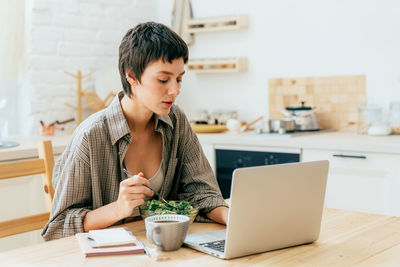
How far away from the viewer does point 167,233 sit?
1.25 m

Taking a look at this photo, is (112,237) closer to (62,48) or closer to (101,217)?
(101,217)

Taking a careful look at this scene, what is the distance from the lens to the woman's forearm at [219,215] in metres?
1.56

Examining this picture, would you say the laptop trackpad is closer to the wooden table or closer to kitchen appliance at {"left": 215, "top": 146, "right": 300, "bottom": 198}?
the wooden table

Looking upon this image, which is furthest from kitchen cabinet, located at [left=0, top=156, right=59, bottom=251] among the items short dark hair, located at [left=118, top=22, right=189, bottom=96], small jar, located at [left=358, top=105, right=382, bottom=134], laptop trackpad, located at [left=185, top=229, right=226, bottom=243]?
small jar, located at [left=358, top=105, right=382, bottom=134]

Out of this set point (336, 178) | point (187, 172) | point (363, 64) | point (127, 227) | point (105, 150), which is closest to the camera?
point (127, 227)

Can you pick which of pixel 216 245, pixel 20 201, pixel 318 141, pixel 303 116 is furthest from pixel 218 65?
pixel 216 245

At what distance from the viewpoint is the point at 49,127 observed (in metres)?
3.43

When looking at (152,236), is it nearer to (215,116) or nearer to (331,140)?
(331,140)

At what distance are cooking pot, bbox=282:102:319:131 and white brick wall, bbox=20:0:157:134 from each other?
136 cm

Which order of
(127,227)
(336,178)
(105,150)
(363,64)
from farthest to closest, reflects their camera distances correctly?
(363,64), (336,178), (105,150), (127,227)

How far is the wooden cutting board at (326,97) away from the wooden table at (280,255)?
2.00 m

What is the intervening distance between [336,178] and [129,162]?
148 centimetres

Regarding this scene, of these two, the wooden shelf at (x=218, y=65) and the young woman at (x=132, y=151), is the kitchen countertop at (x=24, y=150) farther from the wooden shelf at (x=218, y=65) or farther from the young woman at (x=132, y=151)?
the wooden shelf at (x=218, y=65)

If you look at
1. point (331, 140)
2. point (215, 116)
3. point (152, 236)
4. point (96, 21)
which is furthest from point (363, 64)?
point (152, 236)
